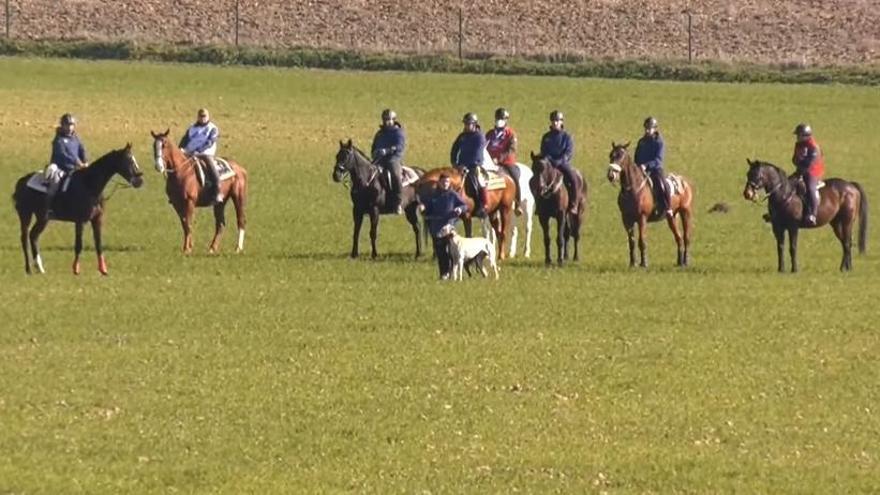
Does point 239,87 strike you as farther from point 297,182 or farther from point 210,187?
point 210,187

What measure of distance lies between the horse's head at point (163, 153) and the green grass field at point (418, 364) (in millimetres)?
1382

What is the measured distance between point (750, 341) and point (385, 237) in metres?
15.0

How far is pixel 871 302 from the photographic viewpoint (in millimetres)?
30766

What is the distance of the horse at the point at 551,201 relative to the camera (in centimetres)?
3591

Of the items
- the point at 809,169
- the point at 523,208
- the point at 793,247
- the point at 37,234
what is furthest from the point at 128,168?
the point at 809,169

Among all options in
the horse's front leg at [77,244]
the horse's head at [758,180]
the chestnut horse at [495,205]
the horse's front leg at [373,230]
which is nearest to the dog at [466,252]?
the chestnut horse at [495,205]

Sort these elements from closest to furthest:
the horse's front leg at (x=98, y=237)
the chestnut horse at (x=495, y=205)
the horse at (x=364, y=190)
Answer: the horse's front leg at (x=98, y=237) < the chestnut horse at (x=495, y=205) < the horse at (x=364, y=190)

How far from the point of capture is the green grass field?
61.5ft

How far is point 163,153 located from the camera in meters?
36.6

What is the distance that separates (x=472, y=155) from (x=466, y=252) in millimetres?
4396

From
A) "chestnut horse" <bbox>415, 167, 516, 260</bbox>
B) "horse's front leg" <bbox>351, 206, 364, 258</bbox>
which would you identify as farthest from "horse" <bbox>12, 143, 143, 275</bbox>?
"chestnut horse" <bbox>415, 167, 516, 260</bbox>

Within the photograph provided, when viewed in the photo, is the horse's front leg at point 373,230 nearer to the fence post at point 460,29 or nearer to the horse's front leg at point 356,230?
the horse's front leg at point 356,230

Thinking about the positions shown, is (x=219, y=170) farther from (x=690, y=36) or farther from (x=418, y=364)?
(x=690, y=36)

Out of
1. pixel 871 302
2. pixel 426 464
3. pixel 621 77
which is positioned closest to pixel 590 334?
pixel 871 302
